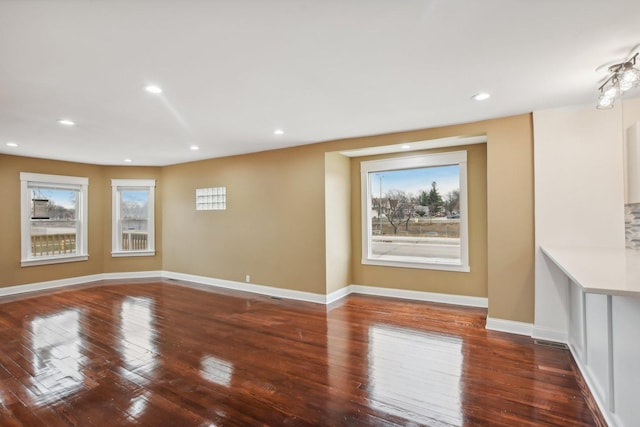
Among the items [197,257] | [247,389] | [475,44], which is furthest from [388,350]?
[197,257]

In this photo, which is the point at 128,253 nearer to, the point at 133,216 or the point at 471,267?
the point at 133,216

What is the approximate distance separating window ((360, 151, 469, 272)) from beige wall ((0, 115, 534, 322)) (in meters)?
0.18

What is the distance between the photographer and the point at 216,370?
280cm

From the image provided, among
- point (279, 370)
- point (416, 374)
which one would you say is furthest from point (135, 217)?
point (416, 374)

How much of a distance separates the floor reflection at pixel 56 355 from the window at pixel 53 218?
97.4 inches

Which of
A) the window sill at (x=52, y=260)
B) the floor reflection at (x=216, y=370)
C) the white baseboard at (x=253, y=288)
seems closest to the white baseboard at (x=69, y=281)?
the window sill at (x=52, y=260)

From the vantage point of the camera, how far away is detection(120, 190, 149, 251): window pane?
7094 millimetres

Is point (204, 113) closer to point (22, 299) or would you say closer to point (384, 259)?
point (384, 259)

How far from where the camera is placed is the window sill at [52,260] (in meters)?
5.79

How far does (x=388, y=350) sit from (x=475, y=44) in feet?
9.10

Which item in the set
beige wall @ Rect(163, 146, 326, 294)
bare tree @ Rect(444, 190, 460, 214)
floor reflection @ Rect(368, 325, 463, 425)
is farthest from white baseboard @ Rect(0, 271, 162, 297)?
bare tree @ Rect(444, 190, 460, 214)

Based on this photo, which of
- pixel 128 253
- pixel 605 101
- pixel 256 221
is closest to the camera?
pixel 605 101

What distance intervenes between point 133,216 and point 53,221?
4.56ft

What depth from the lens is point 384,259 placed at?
5344mm
